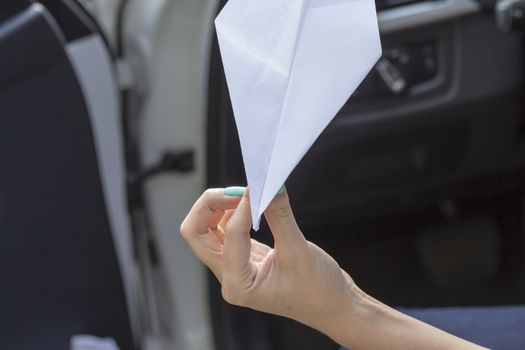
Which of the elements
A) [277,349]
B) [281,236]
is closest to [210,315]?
[277,349]

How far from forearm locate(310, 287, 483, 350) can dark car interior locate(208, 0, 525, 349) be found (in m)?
0.61

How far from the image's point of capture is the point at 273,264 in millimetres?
669

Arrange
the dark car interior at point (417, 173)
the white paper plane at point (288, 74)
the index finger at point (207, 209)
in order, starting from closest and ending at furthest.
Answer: the white paper plane at point (288, 74), the index finger at point (207, 209), the dark car interior at point (417, 173)

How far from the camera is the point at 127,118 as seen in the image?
1.49 metres

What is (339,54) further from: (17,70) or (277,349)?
(277,349)

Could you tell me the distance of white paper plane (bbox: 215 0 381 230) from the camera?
0.57 m

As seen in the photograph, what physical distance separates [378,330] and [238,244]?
0.15m

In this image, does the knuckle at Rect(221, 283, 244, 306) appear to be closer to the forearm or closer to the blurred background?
the forearm

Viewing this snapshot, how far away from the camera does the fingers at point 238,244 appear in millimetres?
634

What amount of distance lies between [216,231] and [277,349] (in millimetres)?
782

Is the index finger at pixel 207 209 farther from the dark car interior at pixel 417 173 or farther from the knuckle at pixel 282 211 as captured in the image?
the dark car interior at pixel 417 173

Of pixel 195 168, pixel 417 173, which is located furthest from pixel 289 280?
pixel 417 173

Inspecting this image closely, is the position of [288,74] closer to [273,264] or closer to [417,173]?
[273,264]

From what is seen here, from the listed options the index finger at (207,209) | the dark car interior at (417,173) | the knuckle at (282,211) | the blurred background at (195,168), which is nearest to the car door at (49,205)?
the blurred background at (195,168)
